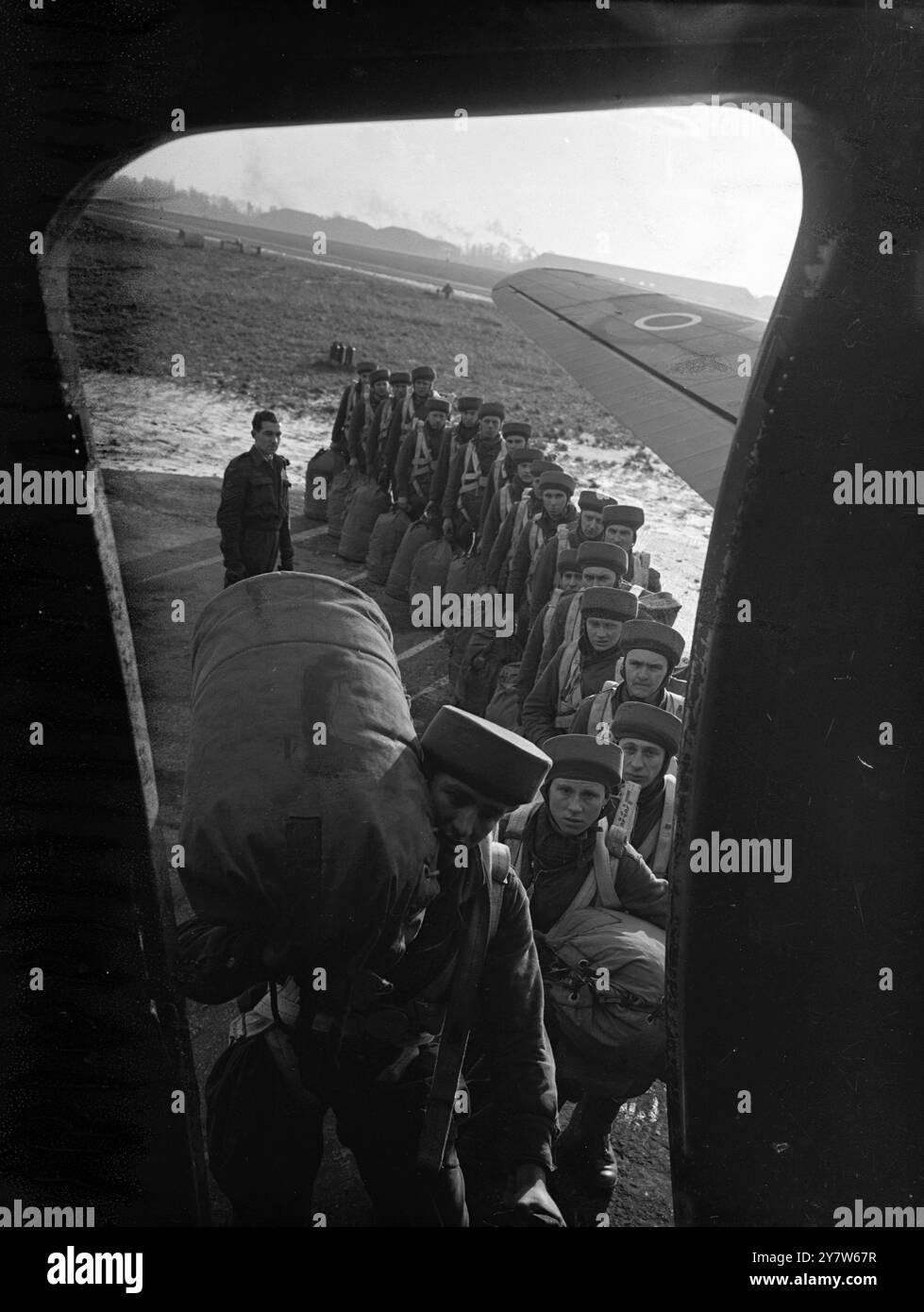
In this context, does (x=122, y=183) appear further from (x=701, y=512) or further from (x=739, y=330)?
(x=701, y=512)

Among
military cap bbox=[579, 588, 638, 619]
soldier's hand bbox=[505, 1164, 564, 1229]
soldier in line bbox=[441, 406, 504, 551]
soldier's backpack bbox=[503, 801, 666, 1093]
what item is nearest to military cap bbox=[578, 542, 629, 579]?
Answer: military cap bbox=[579, 588, 638, 619]

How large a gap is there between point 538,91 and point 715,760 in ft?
4.13

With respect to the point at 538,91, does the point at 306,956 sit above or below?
below

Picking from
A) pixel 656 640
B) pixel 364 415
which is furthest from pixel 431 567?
pixel 656 640

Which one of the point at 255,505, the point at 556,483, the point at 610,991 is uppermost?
the point at 556,483

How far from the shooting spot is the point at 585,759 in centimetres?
368

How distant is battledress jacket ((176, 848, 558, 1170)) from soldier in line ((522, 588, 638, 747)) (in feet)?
10.9

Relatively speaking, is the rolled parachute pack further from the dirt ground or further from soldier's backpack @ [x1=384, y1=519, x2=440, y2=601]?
soldier's backpack @ [x1=384, y1=519, x2=440, y2=601]

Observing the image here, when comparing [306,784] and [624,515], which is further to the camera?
[624,515]

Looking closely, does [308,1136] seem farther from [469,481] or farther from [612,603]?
[469,481]

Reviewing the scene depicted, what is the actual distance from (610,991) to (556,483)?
5.46m

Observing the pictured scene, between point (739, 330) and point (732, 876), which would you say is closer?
point (732, 876)
